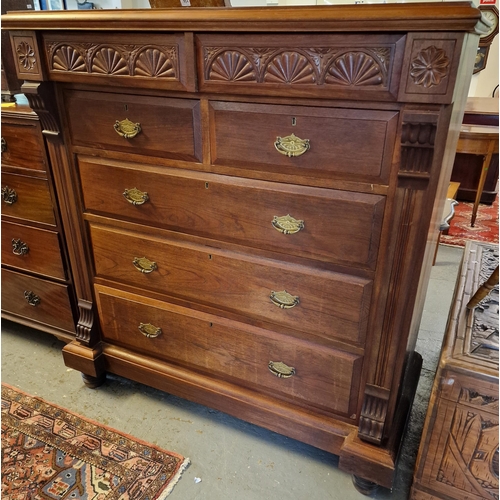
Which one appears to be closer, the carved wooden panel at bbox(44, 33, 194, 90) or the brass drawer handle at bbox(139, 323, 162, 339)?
the carved wooden panel at bbox(44, 33, 194, 90)

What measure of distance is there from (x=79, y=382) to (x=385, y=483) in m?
1.08

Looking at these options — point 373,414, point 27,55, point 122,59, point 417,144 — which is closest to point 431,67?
point 417,144

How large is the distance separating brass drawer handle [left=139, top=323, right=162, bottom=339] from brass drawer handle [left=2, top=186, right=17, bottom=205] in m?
0.63

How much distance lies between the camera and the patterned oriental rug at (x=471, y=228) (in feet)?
9.06

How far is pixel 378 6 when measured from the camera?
0.76 m

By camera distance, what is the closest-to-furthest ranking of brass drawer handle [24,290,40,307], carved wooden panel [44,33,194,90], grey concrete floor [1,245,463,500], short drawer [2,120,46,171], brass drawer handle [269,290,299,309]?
1. carved wooden panel [44,33,194,90]
2. brass drawer handle [269,290,299,309]
3. grey concrete floor [1,245,463,500]
4. short drawer [2,120,46,171]
5. brass drawer handle [24,290,40,307]

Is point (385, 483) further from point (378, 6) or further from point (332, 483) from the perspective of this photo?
point (378, 6)

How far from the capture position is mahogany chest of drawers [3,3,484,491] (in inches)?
32.9

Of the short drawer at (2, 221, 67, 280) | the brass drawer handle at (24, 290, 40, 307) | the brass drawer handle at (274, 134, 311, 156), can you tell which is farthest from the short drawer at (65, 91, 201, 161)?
the brass drawer handle at (24, 290, 40, 307)

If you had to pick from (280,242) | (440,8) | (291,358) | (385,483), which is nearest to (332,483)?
(385,483)

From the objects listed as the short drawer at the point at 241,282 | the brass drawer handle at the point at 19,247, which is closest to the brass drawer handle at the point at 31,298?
the brass drawer handle at the point at 19,247

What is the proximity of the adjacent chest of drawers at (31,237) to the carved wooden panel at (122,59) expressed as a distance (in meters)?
0.27

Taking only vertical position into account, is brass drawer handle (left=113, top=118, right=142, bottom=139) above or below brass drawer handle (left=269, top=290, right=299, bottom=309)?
above

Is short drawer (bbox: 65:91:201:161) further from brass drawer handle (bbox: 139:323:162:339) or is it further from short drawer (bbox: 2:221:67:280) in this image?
brass drawer handle (bbox: 139:323:162:339)
